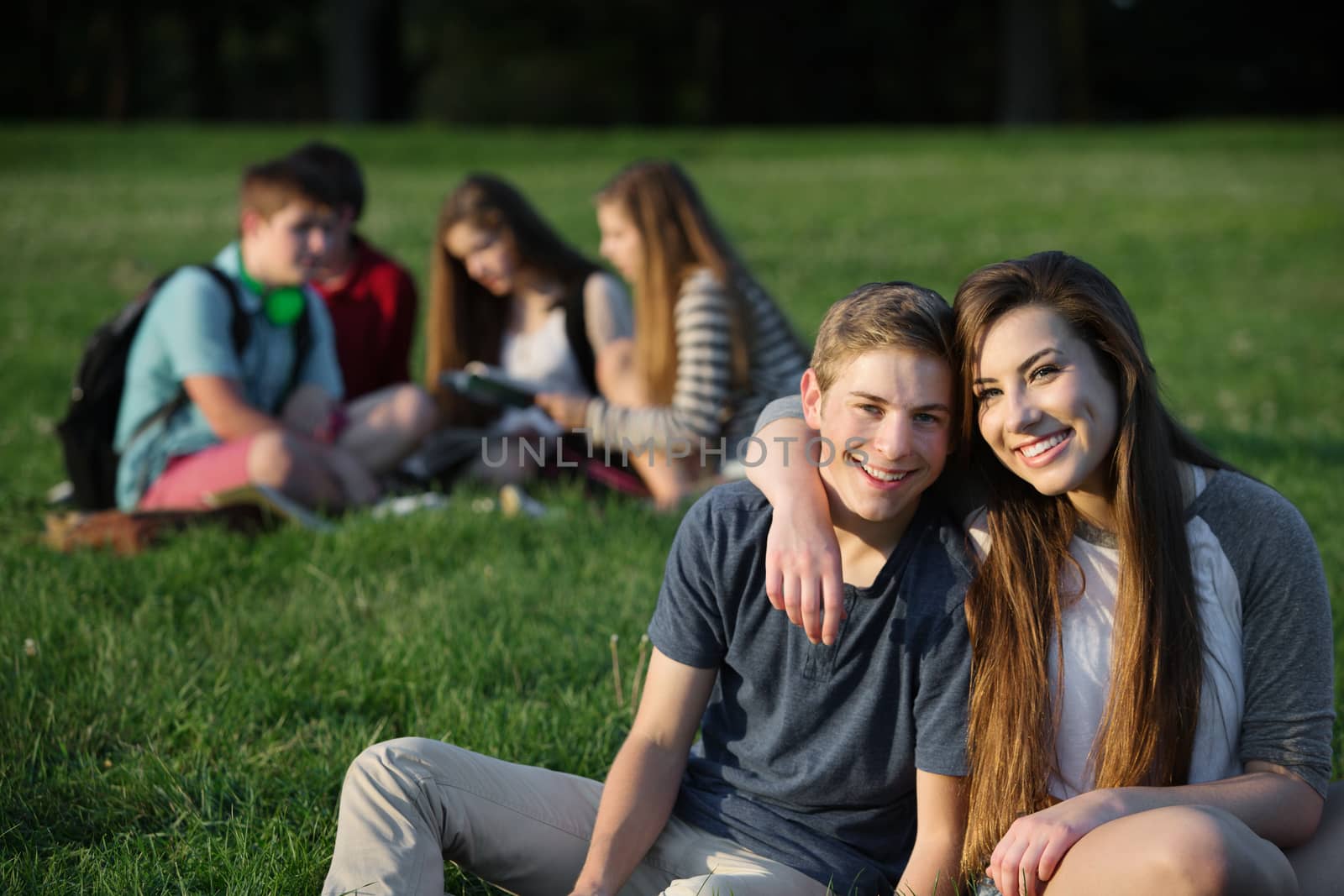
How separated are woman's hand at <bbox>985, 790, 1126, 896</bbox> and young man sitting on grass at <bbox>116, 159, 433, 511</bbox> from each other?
341 centimetres

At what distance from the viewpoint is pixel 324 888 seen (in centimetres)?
237

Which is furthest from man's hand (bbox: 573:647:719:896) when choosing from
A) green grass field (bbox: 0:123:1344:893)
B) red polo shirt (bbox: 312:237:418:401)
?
red polo shirt (bbox: 312:237:418:401)

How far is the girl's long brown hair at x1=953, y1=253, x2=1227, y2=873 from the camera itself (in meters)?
2.36

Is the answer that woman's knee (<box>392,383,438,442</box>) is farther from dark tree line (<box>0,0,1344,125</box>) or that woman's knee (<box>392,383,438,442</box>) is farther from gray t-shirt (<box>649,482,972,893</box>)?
dark tree line (<box>0,0,1344,125</box>)

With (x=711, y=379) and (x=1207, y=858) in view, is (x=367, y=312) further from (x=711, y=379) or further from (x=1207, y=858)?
(x=1207, y=858)

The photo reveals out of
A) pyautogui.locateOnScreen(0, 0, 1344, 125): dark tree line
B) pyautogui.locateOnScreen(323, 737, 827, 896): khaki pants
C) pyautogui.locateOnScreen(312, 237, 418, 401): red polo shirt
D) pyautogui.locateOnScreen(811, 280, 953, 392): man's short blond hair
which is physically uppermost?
pyautogui.locateOnScreen(0, 0, 1344, 125): dark tree line

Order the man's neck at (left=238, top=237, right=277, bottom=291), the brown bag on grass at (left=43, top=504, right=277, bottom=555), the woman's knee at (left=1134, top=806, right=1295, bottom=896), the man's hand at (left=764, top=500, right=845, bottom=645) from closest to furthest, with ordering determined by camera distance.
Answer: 1. the woman's knee at (left=1134, top=806, right=1295, bottom=896)
2. the man's hand at (left=764, top=500, right=845, bottom=645)
3. the brown bag on grass at (left=43, top=504, right=277, bottom=555)
4. the man's neck at (left=238, top=237, right=277, bottom=291)

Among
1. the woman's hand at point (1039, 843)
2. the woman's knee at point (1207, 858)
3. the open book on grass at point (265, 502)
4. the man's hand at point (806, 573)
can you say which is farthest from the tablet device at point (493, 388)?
the woman's knee at point (1207, 858)

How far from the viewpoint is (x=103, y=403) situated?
5082 millimetres

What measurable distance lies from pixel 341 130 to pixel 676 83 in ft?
73.4

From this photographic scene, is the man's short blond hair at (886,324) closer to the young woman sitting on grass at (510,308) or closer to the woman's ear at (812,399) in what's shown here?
the woman's ear at (812,399)

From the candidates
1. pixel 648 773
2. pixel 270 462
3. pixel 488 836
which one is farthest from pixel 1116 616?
pixel 270 462

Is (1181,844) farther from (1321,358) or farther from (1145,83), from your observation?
(1145,83)

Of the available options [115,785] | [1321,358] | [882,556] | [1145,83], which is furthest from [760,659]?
[1145,83]
